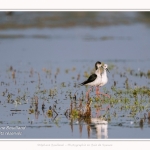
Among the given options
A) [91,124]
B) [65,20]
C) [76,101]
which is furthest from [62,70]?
[65,20]

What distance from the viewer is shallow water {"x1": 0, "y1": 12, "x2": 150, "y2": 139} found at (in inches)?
356

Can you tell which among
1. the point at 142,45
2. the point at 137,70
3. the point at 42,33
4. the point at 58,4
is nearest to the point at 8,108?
the point at 58,4

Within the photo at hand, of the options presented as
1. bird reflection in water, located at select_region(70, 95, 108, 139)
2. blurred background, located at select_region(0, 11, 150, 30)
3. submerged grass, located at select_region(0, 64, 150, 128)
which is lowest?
bird reflection in water, located at select_region(70, 95, 108, 139)

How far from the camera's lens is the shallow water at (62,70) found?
29.7 feet

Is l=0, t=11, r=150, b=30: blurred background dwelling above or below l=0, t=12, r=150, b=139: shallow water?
above

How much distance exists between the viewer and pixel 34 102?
10.3 metres

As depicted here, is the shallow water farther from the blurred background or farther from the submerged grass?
the blurred background

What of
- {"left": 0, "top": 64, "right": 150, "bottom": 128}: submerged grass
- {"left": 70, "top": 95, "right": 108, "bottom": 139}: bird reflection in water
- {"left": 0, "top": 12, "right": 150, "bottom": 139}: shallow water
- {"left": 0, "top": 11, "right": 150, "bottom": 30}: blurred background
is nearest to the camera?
{"left": 70, "top": 95, "right": 108, "bottom": 139}: bird reflection in water

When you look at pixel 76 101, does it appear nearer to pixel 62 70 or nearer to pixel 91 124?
pixel 91 124

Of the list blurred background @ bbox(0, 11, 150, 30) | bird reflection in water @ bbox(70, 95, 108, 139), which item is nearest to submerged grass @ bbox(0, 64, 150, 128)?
bird reflection in water @ bbox(70, 95, 108, 139)

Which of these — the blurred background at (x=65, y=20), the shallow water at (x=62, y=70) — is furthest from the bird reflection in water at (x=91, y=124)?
the blurred background at (x=65, y=20)

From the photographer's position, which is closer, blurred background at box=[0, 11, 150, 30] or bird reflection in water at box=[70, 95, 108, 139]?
bird reflection in water at box=[70, 95, 108, 139]

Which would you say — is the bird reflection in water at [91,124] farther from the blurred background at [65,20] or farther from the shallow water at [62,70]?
the blurred background at [65,20]

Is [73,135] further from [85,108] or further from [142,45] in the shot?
[142,45]
